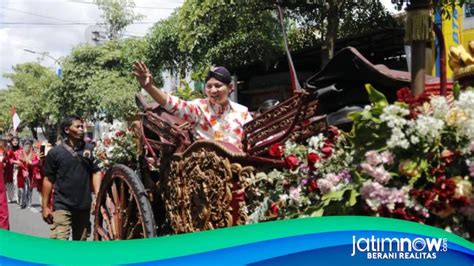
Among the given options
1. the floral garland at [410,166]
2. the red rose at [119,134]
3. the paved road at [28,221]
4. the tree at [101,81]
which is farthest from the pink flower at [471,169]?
the paved road at [28,221]

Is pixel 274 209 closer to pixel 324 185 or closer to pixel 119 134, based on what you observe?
pixel 324 185

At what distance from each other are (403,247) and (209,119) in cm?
154

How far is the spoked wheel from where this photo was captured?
3.07 metres

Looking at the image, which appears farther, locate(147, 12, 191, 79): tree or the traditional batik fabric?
locate(147, 12, 191, 79): tree

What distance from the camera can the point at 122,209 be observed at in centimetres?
346

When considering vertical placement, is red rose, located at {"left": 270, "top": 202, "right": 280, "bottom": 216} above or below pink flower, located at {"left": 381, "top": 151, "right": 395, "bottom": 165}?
below

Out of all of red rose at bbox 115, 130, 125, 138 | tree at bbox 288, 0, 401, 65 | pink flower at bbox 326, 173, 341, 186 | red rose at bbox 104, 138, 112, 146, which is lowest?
pink flower at bbox 326, 173, 341, 186

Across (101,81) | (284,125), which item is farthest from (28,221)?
(284,125)

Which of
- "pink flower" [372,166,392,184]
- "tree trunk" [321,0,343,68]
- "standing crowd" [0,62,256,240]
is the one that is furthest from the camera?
"tree trunk" [321,0,343,68]

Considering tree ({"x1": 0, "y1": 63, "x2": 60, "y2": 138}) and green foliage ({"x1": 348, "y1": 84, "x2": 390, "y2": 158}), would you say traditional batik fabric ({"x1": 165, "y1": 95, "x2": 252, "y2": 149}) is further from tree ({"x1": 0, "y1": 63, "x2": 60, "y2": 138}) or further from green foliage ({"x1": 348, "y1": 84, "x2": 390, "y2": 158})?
tree ({"x1": 0, "y1": 63, "x2": 60, "y2": 138})

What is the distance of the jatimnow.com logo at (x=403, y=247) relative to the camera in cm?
168

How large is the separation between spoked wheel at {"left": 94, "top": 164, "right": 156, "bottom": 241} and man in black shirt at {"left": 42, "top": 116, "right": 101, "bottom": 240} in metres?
0.40

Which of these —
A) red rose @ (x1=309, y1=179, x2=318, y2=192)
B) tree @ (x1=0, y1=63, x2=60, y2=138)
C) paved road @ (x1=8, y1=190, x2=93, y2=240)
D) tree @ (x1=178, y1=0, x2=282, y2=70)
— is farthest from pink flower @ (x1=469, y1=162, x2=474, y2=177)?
tree @ (x1=0, y1=63, x2=60, y2=138)

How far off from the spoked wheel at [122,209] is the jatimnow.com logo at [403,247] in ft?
4.66
